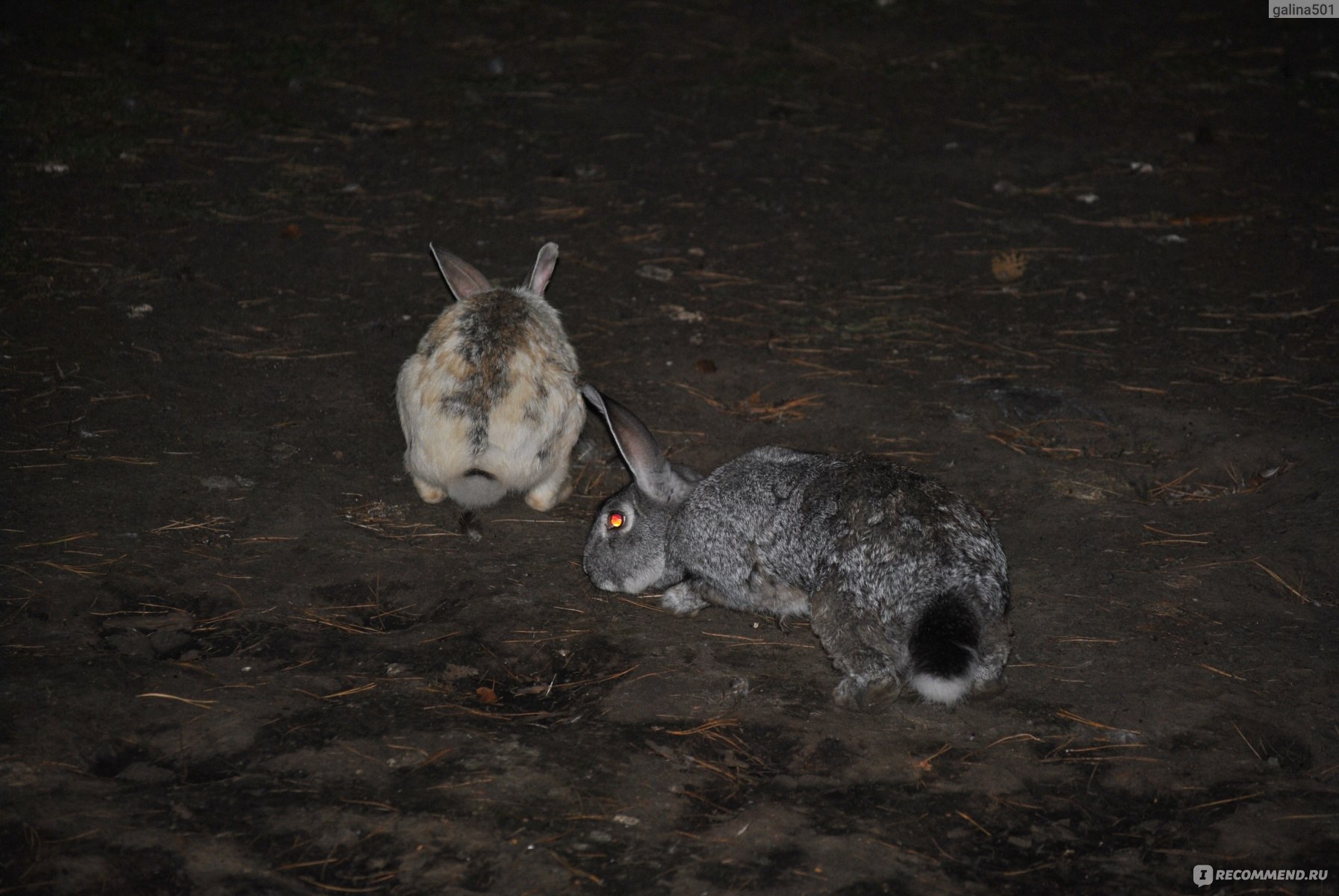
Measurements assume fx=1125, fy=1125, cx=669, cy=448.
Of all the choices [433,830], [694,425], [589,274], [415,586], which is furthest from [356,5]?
[433,830]

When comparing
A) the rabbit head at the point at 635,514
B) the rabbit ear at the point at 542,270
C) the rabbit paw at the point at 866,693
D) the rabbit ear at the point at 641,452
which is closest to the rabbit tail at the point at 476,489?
the rabbit head at the point at 635,514

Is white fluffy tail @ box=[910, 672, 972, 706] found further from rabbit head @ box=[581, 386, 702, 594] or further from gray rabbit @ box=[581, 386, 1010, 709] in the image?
rabbit head @ box=[581, 386, 702, 594]

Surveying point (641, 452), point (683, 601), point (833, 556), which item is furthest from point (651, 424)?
point (833, 556)

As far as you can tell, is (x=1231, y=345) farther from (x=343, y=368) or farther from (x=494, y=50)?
(x=494, y=50)

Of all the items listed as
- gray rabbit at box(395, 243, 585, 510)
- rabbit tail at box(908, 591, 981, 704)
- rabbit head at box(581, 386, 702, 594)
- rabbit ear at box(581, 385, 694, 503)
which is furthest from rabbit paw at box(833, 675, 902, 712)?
gray rabbit at box(395, 243, 585, 510)

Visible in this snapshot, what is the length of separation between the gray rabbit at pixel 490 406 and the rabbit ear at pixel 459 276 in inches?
13.7

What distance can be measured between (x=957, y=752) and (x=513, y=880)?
1.78 meters

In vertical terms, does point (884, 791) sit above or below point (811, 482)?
below

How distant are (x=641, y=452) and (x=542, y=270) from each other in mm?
1634

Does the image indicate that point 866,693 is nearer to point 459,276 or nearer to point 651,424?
point 651,424

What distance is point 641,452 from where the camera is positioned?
5695 millimetres

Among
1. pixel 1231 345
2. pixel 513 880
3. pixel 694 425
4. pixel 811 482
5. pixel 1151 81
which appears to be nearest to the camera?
pixel 513 880

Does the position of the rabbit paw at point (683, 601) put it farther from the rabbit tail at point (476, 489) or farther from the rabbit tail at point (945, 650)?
the rabbit tail at point (945, 650)

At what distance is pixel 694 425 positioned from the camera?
6793 millimetres
